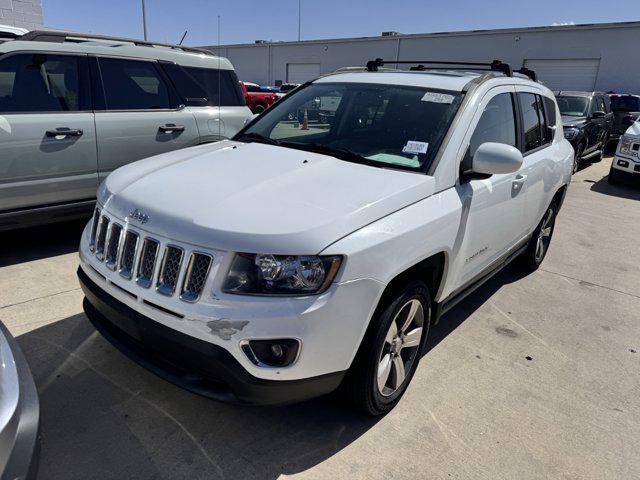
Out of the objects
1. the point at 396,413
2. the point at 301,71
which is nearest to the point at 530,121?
the point at 396,413

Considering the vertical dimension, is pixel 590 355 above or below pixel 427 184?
below

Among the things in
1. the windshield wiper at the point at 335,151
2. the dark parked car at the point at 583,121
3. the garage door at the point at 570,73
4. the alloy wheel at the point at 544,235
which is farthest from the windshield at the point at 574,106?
the garage door at the point at 570,73

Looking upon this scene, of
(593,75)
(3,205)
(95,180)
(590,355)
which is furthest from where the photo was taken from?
(593,75)

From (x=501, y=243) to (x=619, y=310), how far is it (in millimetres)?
1607

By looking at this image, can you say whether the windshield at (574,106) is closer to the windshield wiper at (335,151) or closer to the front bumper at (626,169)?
the front bumper at (626,169)

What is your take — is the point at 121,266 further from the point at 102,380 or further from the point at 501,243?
the point at 501,243

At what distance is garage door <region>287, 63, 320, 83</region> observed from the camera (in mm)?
36588

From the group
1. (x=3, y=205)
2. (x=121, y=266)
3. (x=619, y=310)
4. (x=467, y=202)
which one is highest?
(x=467, y=202)

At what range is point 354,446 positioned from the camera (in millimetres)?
2496

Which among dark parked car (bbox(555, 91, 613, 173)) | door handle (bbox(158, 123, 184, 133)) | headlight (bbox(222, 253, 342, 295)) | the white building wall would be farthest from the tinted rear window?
the white building wall

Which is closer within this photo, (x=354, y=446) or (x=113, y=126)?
(x=354, y=446)

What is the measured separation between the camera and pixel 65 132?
4.41m

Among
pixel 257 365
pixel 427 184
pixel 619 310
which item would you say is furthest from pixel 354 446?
pixel 619 310

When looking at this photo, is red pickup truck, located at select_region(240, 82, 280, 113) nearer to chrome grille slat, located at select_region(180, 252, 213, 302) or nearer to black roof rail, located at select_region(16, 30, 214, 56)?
black roof rail, located at select_region(16, 30, 214, 56)
